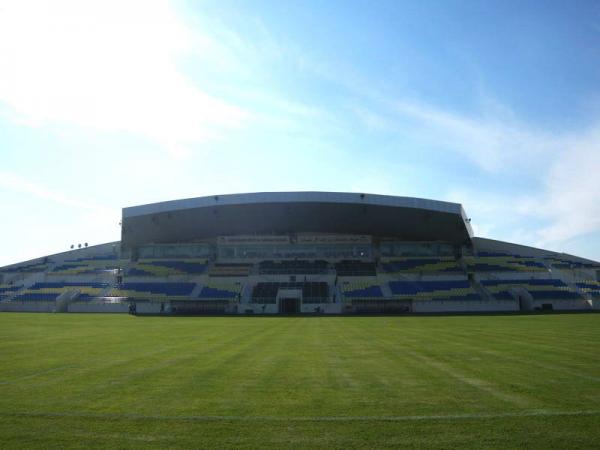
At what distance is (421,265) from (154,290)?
35.5m

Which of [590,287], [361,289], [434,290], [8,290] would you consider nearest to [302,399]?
[361,289]

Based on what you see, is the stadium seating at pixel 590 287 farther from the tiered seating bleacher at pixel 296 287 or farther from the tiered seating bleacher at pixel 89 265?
the tiered seating bleacher at pixel 89 265

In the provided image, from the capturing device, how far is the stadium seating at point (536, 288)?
4778 centimetres

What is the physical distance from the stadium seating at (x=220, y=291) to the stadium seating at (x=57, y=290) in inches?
511

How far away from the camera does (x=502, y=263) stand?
58.2 m

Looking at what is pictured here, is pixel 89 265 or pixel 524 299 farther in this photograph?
pixel 89 265

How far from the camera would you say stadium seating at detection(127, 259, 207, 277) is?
57.2 metres

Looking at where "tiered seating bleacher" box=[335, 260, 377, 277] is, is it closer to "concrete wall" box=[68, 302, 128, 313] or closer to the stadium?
"concrete wall" box=[68, 302, 128, 313]

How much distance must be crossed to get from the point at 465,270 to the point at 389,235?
11087mm

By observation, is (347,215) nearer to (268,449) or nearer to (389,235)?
(389,235)

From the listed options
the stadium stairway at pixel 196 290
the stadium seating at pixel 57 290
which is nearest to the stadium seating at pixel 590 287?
the stadium stairway at pixel 196 290

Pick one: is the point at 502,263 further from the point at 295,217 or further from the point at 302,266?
the point at 295,217

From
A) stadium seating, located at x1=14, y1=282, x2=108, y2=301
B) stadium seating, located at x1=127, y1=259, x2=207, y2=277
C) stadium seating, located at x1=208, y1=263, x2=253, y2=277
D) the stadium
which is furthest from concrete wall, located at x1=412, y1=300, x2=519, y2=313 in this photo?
stadium seating, located at x1=14, y1=282, x2=108, y2=301

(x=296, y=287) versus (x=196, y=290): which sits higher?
(x=296, y=287)
